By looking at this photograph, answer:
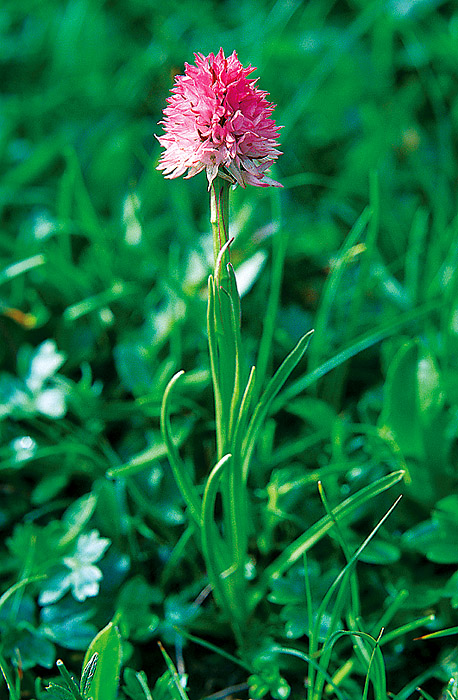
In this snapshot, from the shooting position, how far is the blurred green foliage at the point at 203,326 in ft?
3.23

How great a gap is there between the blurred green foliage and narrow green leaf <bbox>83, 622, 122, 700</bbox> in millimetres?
72

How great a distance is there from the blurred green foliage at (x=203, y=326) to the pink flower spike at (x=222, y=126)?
0.41 meters

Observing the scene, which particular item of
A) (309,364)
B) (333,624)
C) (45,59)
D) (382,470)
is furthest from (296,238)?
(45,59)

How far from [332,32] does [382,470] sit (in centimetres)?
153

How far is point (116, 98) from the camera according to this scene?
180 centimetres

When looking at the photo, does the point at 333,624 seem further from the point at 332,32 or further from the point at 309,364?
the point at 332,32

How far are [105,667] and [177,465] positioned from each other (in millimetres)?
260

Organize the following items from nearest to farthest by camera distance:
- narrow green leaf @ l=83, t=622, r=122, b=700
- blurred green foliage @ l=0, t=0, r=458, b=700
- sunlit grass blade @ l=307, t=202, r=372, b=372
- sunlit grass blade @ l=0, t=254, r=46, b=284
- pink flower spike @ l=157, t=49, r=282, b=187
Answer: pink flower spike @ l=157, t=49, r=282, b=187
narrow green leaf @ l=83, t=622, r=122, b=700
blurred green foliage @ l=0, t=0, r=458, b=700
sunlit grass blade @ l=307, t=202, r=372, b=372
sunlit grass blade @ l=0, t=254, r=46, b=284

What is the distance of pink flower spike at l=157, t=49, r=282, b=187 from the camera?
0.69m

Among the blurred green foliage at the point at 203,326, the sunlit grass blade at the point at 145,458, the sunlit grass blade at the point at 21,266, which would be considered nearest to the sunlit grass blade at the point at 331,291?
the blurred green foliage at the point at 203,326

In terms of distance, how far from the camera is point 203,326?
1.24m

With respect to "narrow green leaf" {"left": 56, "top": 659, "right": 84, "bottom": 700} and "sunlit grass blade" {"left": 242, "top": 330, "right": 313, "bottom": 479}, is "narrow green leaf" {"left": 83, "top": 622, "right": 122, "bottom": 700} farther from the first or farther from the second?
"sunlit grass blade" {"left": 242, "top": 330, "right": 313, "bottom": 479}

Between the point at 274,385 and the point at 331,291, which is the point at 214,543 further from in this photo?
the point at 331,291

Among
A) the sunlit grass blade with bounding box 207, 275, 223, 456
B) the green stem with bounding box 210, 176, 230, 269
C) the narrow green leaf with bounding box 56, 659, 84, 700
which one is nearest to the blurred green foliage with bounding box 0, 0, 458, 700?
the narrow green leaf with bounding box 56, 659, 84, 700
